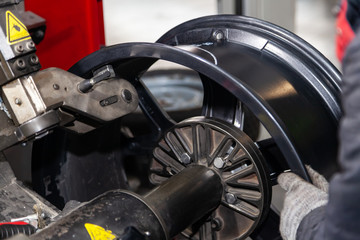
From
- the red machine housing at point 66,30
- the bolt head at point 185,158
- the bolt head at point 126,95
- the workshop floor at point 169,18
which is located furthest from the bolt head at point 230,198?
the workshop floor at point 169,18

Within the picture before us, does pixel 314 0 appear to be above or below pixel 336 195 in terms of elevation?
below

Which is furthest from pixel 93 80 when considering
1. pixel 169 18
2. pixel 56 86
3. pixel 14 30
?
pixel 169 18

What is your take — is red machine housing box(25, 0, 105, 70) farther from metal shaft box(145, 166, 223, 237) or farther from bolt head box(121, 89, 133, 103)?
metal shaft box(145, 166, 223, 237)

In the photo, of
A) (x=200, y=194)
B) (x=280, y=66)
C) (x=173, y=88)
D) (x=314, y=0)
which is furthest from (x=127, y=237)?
(x=314, y=0)

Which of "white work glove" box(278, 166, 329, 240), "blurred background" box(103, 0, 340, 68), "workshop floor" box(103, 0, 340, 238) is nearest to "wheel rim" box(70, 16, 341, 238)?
"white work glove" box(278, 166, 329, 240)

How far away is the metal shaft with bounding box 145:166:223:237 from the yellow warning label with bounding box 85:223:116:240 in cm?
11

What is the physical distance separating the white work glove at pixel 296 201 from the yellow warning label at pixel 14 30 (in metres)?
0.58

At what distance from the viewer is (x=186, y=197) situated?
1.11 metres

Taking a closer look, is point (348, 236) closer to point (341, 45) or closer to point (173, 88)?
point (341, 45)

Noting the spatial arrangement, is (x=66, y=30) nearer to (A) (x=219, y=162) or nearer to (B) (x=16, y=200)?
(B) (x=16, y=200)

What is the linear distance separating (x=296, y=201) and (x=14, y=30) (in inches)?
24.6

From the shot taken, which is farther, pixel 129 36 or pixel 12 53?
pixel 129 36

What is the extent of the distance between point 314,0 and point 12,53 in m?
4.70

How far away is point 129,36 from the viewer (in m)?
4.31
